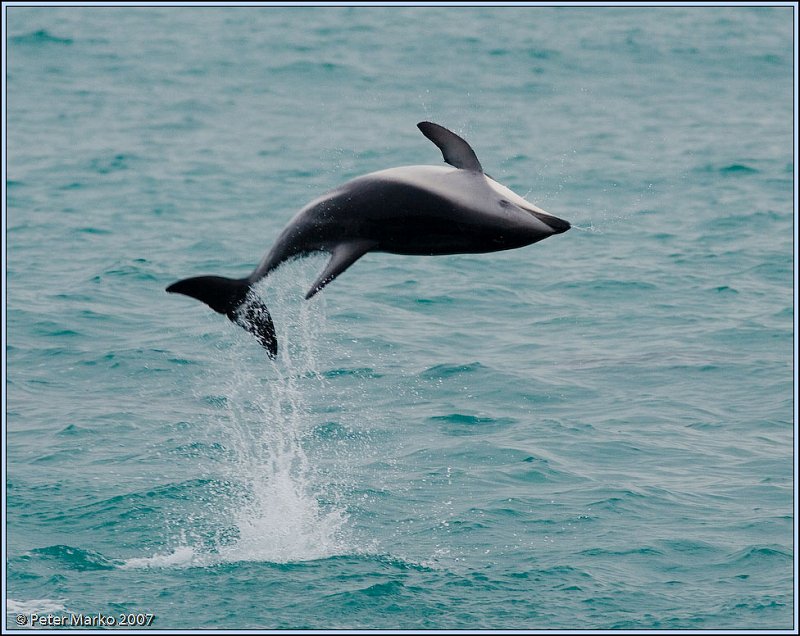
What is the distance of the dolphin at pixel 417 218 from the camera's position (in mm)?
9641

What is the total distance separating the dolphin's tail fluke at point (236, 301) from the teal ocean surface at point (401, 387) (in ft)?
1.50

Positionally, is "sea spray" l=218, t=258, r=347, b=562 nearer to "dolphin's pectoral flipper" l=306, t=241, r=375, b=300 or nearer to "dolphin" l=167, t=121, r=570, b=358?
"dolphin" l=167, t=121, r=570, b=358

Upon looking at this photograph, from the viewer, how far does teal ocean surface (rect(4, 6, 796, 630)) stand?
560 inches

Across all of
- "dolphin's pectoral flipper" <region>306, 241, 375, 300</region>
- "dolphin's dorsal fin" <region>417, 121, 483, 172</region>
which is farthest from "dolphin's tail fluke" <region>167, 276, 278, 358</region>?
"dolphin's dorsal fin" <region>417, 121, 483, 172</region>

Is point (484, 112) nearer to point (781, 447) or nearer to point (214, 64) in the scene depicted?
point (214, 64)

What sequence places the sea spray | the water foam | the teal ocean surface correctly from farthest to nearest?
the sea spray, the water foam, the teal ocean surface

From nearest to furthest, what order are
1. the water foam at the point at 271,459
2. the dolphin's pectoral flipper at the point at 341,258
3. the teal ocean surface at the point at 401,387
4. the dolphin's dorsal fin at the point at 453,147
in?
the dolphin's pectoral flipper at the point at 341,258
the dolphin's dorsal fin at the point at 453,147
the teal ocean surface at the point at 401,387
the water foam at the point at 271,459

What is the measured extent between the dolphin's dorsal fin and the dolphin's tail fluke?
1.75m

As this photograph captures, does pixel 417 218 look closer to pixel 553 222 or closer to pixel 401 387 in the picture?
pixel 553 222

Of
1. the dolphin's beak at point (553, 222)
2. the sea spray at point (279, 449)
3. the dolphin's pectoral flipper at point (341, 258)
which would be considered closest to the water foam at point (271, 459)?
the sea spray at point (279, 449)

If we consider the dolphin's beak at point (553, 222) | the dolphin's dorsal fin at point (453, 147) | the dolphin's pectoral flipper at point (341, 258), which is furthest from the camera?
the dolphin's dorsal fin at point (453, 147)

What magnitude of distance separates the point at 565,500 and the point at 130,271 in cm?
1093

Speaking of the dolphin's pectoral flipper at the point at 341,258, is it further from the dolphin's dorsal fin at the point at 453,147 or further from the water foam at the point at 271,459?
the water foam at the point at 271,459

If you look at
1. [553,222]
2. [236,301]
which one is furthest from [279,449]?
[553,222]
